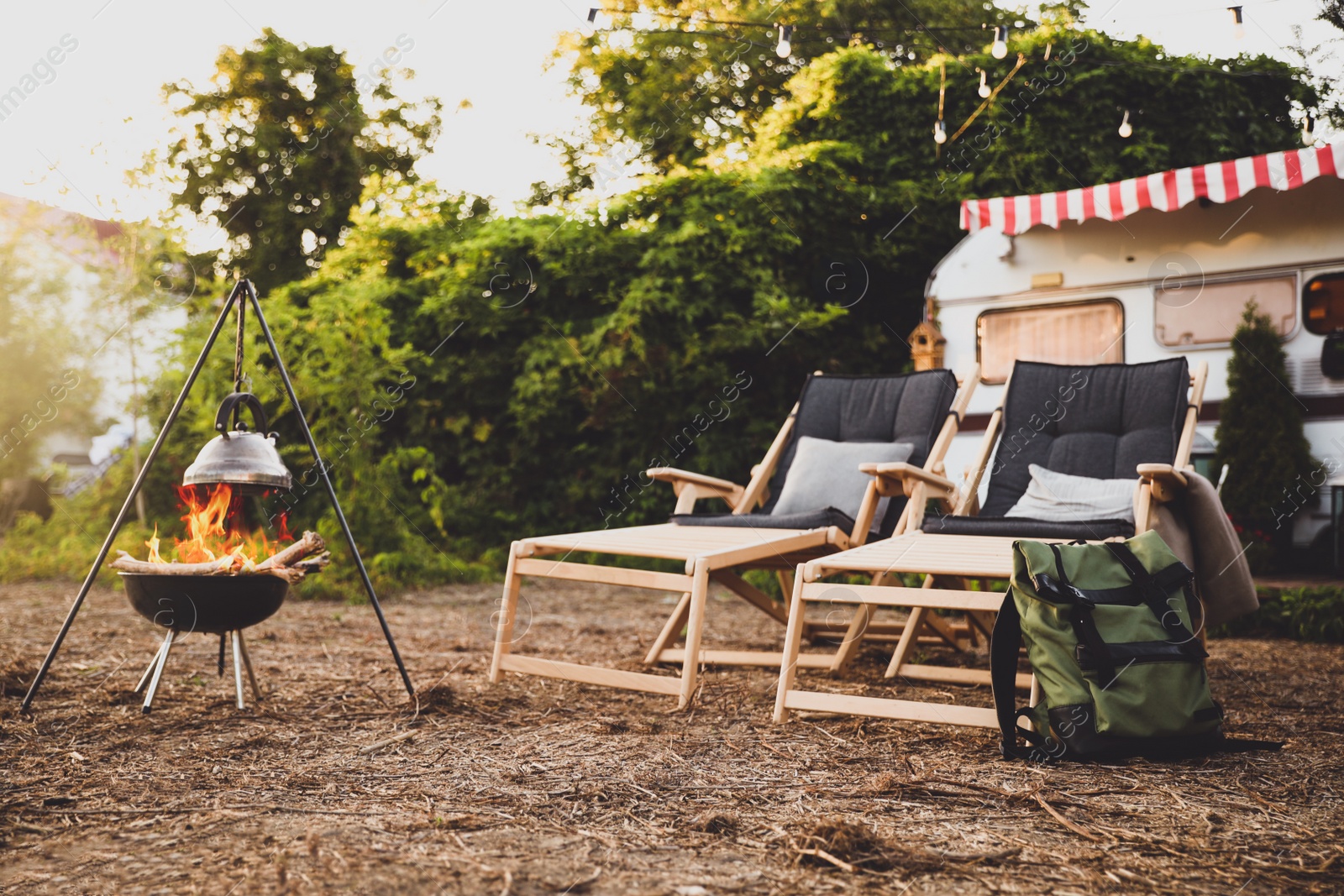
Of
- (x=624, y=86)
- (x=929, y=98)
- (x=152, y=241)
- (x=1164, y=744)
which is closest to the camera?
(x=1164, y=744)

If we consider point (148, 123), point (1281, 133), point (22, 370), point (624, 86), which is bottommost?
point (22, 370)

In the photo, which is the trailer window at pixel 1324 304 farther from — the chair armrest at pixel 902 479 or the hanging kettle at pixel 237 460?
the hanging kettle at pixel 237 460

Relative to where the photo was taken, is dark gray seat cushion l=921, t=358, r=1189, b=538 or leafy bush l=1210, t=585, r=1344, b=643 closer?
dark gray seat cushion l=921, t=358, r=1189, b=538

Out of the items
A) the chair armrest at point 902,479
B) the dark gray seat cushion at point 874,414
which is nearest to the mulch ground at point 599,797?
the chair armrest at point 902,479

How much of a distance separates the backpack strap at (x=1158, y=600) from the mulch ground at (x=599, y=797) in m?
0.26

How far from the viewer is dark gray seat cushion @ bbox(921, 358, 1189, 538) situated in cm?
371

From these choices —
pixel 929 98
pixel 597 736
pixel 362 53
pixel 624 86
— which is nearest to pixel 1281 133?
pixel 929 98

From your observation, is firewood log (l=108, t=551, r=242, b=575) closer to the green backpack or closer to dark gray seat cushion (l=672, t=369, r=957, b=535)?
dark gray seat cushion (l=672, t=369, r=957, b=535)

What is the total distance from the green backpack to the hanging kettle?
1.96 m

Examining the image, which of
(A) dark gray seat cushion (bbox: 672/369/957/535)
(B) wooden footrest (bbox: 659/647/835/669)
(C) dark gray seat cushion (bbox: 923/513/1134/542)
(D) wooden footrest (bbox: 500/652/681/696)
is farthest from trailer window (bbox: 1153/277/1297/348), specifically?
(D) wooden footrest (bbox: 500/652/681/696)

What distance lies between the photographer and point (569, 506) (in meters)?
7.18

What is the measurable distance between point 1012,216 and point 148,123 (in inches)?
214

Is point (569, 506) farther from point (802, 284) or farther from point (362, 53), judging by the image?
point (362, 53)

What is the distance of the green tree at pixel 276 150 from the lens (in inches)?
453
